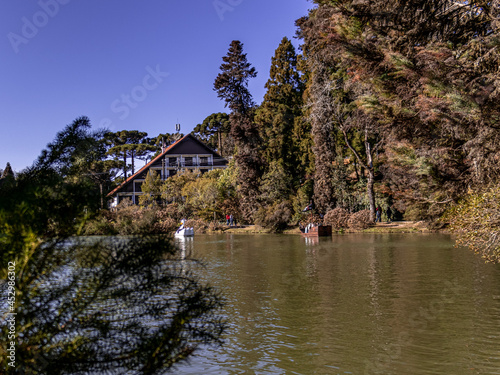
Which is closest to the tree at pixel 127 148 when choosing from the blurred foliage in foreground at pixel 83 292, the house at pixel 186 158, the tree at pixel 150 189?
the house at pixel 186 158

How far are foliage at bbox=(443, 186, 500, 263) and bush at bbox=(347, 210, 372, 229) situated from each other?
25.3 m

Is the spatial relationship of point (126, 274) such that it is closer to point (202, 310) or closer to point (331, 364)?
point (202, 310)

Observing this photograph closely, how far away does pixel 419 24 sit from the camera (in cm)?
1143

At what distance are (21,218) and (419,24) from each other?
10809mm

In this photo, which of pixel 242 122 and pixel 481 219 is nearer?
pixel 481 219

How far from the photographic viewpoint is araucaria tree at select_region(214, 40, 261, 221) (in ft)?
154

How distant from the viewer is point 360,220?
3756 cm

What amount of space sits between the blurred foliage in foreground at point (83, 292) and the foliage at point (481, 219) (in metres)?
8.71

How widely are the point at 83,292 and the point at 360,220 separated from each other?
35715mm

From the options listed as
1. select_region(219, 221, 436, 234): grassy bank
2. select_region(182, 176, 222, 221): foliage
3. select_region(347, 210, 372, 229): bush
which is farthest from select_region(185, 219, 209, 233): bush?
select_region(347, 210, 372, 229): bush

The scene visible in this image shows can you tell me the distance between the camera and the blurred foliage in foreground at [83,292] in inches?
117

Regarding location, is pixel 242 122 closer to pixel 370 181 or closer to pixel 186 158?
pixel 370 181

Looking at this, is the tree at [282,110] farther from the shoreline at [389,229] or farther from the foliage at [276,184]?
the shoreline at [389,229]

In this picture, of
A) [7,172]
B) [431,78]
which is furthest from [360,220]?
[7,172]
